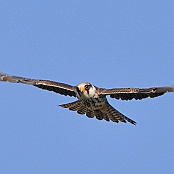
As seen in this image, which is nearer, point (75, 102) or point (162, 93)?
point (162, 93)

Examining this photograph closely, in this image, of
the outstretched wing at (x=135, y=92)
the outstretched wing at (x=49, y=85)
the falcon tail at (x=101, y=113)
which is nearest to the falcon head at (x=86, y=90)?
the outstretched wing at (x=135, y=92)

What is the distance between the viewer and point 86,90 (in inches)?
874

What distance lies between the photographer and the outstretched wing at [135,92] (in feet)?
70.9

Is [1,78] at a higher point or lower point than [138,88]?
higher

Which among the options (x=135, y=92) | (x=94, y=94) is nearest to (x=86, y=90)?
(x=94, y=94)

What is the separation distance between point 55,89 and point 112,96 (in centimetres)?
175

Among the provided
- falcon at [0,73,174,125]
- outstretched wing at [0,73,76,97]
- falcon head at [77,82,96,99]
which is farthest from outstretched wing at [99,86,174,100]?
outstretched wing at [0,73,76,97]

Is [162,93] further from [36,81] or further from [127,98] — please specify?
[36,81]

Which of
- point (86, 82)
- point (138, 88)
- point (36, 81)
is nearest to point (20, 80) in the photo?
point (36, 81)

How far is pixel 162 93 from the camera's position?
21641 millimetres

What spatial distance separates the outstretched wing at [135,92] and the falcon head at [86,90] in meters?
0.26

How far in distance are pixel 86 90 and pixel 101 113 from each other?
1551mm

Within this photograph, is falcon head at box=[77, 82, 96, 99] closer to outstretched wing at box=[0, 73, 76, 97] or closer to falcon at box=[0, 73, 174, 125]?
falcon at box=[0, 73, 174, 125]

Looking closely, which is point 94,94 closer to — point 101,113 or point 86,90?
point 86,90
